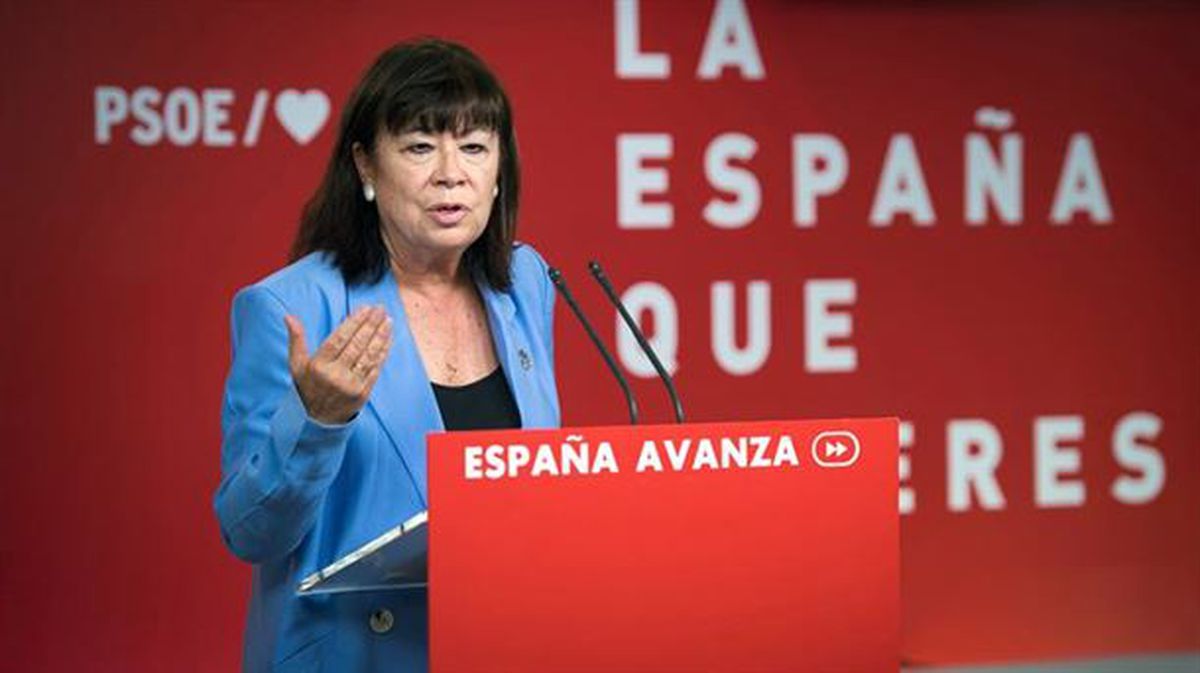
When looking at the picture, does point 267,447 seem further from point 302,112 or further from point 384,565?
point 302,112

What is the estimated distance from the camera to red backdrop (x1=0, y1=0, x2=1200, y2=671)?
395 centimetres

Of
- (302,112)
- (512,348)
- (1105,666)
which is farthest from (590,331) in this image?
(1105,666)

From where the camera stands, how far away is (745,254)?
4.41 m

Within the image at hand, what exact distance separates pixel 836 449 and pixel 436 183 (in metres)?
0.57

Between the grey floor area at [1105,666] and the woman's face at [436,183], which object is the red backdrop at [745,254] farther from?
the woman's face at [436,183]

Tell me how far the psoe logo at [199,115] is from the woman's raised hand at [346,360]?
245 centimetres

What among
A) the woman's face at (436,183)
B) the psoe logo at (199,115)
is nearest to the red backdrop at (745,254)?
the psoe logo at (199,115)

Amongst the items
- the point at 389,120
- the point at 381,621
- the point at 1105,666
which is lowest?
the point at 1105,666

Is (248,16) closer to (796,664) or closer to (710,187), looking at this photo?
(710,187)

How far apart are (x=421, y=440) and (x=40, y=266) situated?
7.40 feet

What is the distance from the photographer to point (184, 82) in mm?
3988

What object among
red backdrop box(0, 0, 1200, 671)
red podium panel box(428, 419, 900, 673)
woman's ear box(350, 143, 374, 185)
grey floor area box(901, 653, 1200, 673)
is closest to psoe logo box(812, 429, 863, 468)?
red podium panel box(428, 419, 900, 673)

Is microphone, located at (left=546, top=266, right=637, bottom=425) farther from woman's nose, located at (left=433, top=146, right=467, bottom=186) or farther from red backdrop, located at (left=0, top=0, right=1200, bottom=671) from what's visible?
red backdrop, located at (left=0, top=0, right=1200, bottom=671)

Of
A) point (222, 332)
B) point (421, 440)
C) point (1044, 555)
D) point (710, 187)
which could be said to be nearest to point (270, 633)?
point (421, 440)
